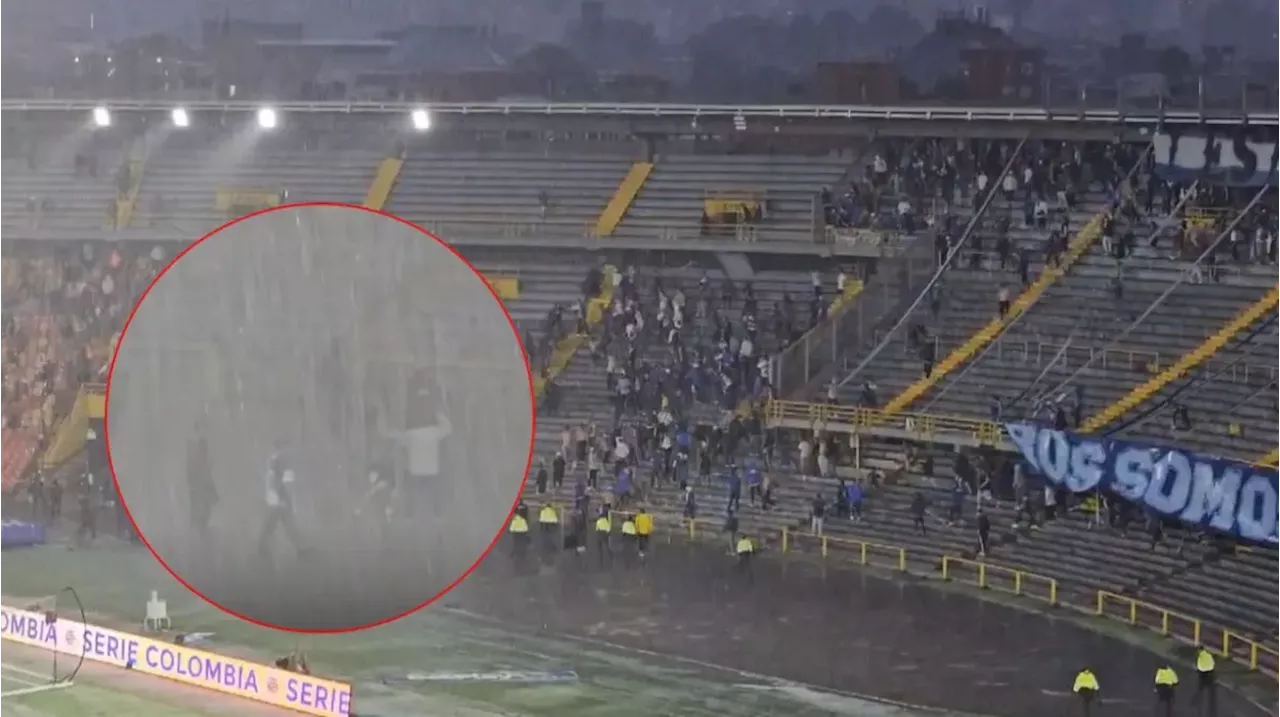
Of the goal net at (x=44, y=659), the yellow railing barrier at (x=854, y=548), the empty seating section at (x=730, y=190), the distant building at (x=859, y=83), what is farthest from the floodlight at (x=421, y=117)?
the goal net at (x=44, y=659)

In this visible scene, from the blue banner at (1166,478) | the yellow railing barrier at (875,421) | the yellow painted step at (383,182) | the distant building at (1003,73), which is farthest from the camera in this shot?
the yellow painted step at (383,182)

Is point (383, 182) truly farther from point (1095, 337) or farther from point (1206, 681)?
point (1206, 681)

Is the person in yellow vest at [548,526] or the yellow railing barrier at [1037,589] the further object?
the person in yellow vest at [548,526]

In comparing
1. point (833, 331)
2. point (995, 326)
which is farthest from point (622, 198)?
point (995, 326)

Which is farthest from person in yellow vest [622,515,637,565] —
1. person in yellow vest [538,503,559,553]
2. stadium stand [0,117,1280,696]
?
stadium stand [0,117,1280,696]

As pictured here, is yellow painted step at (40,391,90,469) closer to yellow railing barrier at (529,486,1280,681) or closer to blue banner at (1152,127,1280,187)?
yellow railing barrier at (529,486,1280,681)

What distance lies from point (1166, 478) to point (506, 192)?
11.2 m

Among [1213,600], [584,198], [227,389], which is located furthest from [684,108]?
[1213,600]

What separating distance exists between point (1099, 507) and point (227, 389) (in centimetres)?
872

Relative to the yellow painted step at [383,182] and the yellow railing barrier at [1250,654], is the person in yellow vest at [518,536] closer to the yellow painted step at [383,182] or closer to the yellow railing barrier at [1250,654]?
the yellow painted step at [383,182]

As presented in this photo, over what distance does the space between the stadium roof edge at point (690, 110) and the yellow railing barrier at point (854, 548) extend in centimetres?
563

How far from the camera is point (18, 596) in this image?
20469mm

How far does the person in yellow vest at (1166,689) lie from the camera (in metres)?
16.0

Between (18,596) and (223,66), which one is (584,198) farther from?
(18,596)
